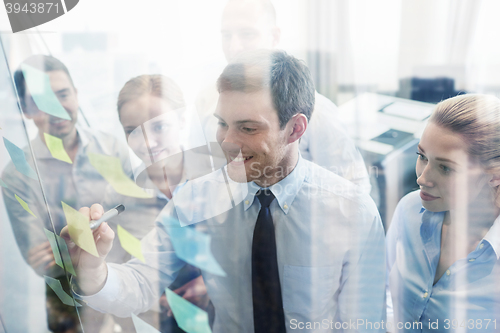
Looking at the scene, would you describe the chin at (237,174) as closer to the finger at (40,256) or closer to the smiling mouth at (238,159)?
the smiling mouth at (238,159)

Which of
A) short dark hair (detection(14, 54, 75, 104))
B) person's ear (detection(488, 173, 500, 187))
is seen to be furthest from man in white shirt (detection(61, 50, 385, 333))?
short dark hair (detection(14, 54, 75, 104))

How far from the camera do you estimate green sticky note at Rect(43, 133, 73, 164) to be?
0.79 m

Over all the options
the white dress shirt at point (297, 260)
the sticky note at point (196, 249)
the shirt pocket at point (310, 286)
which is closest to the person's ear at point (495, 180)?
the white dress shirt at point (297, 260)

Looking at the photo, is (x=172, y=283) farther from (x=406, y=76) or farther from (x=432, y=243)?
(x=406, y=76)

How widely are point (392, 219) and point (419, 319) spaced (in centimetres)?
23

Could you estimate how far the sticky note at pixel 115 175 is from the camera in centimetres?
77

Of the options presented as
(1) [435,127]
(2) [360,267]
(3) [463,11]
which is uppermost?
(3) [463,11]

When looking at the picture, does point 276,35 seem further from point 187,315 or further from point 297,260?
point 187,315

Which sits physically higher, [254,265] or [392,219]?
[392,219]

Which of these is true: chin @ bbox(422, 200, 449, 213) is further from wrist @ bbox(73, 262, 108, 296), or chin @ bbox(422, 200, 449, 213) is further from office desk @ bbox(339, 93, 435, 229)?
wrist @ bbox(73, 262, 108, 296)

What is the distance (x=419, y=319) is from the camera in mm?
702

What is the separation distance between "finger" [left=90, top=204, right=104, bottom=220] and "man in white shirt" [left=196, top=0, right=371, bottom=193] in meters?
0.33

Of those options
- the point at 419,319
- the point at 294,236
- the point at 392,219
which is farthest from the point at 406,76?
the point at 419,319

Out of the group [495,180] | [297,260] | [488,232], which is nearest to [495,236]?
[488,232]
